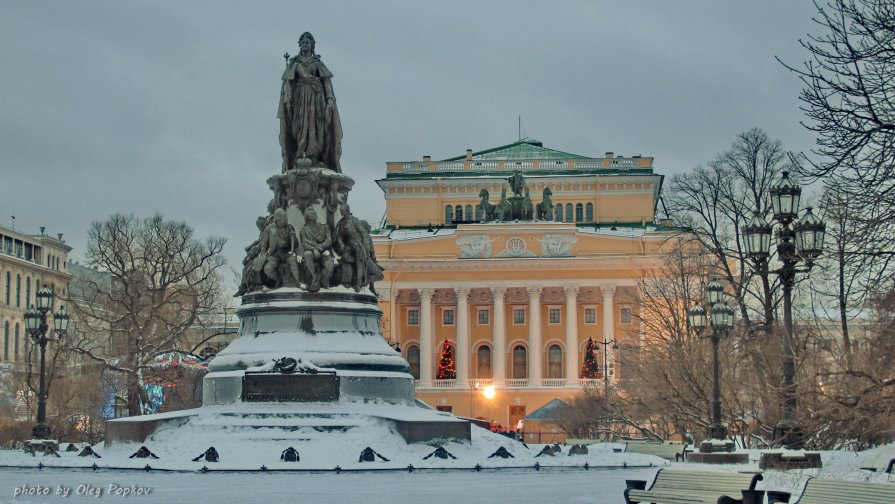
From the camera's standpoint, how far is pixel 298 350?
27812mm

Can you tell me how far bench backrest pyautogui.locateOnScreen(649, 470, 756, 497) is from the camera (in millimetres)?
15109

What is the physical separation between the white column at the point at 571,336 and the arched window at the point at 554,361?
9.58 ft

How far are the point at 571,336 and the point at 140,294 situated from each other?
46.0m

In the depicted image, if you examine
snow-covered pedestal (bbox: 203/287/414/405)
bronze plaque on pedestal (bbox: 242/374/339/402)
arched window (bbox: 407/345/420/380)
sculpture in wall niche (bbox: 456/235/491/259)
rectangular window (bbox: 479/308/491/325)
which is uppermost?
sculpture in wall niche (bbox: 456/235/491/259)

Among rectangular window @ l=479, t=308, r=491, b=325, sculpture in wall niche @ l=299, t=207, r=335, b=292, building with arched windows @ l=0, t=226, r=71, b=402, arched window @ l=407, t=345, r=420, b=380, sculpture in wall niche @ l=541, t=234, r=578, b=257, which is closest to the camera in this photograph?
sculpture in wall niche @ l=299, t=207, r=335, b=292

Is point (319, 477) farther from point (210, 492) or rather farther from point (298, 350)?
point (298, 350)

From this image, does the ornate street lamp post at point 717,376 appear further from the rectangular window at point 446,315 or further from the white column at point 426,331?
the rectangular window at point 446,315

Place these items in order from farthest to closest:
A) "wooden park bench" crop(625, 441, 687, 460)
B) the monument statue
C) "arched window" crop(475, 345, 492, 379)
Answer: "arched window" crop(475, 345, 492, 379), "wooden park bench" crop(625, 441, 687, 460), the monument statue

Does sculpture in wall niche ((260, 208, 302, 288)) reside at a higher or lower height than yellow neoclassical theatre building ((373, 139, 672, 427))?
lower

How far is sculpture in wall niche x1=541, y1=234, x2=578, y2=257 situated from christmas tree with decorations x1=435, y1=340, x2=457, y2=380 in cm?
1032

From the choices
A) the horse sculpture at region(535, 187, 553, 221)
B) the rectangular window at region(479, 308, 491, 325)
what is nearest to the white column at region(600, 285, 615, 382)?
the horse sculpture at region(535, 187, 553, 221)

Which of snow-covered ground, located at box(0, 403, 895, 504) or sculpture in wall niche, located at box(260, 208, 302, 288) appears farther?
sculpture in wall niche, located at box(260, 208, 302, 288)

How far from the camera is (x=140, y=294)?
57969 millimetres

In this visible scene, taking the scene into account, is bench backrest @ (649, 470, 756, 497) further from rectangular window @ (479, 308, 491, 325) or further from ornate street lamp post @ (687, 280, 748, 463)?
rectangular window @ (479, 308, 491, 325)
